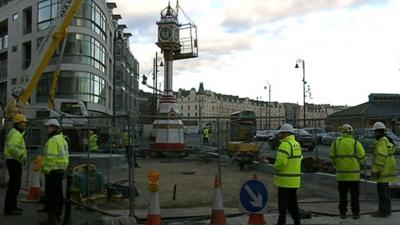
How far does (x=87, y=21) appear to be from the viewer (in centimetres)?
4938

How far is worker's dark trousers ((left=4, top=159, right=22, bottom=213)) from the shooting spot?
10.7 m

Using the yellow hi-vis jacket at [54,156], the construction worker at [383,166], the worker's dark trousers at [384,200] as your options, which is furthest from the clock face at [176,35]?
the yellow hi-vis jacket at [54,156]

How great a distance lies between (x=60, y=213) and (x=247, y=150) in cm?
1188

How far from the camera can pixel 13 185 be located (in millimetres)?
10727

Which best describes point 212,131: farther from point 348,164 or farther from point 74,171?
point 348,164

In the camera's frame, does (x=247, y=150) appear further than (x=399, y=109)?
No

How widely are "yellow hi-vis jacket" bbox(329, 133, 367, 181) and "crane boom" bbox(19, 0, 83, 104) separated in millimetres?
23429

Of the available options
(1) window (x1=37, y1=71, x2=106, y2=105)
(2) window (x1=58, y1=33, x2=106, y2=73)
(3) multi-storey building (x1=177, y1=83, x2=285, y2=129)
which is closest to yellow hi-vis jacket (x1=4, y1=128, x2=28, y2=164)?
(1) window (x1=37, y1=71, x2=106, y2=105)

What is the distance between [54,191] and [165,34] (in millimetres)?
24164

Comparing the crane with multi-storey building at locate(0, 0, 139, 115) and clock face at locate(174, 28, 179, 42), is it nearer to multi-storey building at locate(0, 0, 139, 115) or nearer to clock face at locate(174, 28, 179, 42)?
clock face at locate(174, 28, 179, 42)

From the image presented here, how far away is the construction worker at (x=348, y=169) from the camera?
34.5 ft

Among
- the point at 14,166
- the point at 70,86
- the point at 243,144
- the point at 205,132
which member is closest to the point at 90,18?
the point at 70,86

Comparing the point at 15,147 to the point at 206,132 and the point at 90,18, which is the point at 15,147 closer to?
the point at 206,132

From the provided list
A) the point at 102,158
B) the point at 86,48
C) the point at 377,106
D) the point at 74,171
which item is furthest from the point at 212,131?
the point at 377,106
